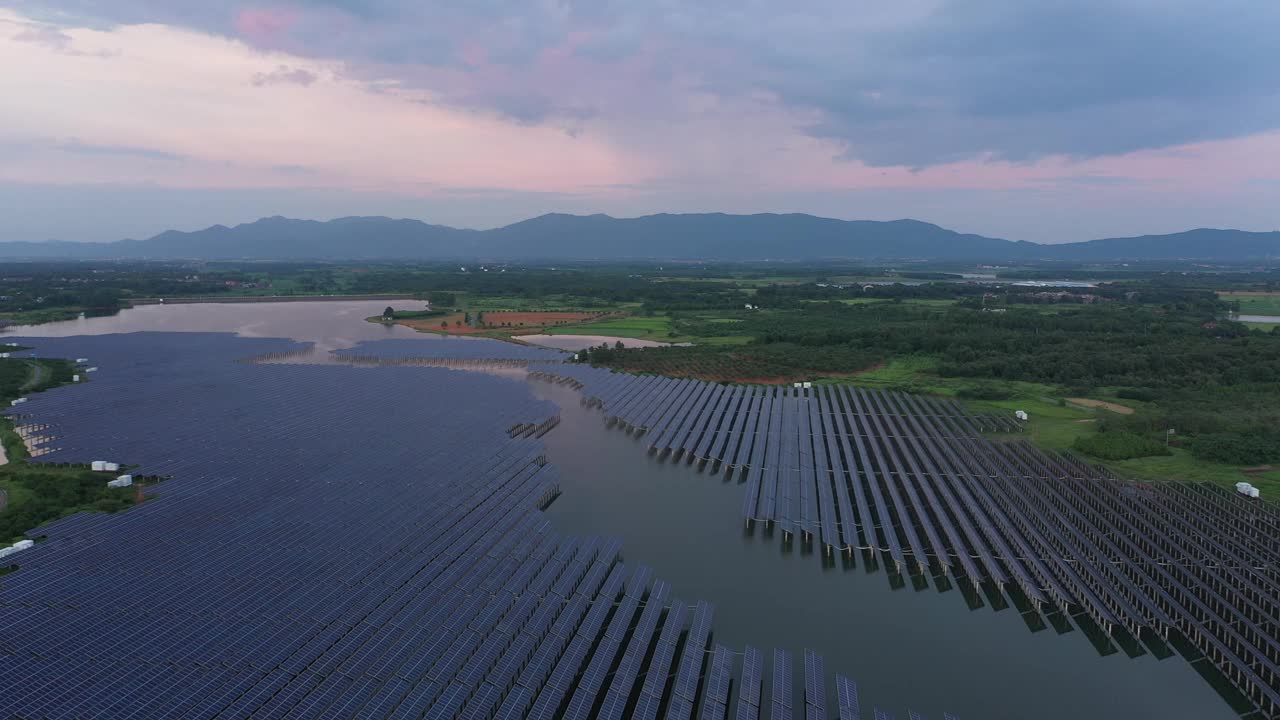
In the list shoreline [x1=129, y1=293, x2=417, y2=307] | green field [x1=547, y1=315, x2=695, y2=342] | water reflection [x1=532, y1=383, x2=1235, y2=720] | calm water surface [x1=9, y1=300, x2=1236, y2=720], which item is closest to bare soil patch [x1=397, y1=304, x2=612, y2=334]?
green field [x1=547, y1=315, x2=695, y2=342]

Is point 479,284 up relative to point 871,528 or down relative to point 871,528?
up

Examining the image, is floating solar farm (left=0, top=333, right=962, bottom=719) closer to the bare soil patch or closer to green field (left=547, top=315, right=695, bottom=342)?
green field (left=547, top=315, right=695, bottom=342)

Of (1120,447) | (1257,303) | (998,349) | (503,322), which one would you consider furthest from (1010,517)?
(1257,303)

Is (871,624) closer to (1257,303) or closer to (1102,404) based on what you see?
(1102,404)

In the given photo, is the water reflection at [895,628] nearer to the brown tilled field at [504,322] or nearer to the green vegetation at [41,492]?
the green vegetation at [41,492]

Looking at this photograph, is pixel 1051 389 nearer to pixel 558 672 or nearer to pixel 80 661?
pixel 558 672

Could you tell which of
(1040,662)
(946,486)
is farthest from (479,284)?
(1040,662)
